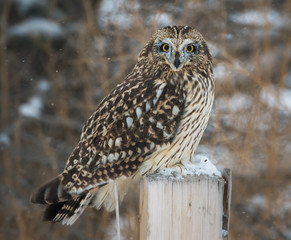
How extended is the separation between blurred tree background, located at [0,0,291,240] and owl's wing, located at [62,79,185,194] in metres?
1.99

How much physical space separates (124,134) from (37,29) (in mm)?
4227

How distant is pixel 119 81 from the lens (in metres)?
5.00

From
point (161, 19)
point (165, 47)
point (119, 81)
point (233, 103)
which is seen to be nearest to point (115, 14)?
point (161, 19)

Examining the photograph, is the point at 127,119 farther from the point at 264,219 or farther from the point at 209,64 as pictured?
the point at 264,219

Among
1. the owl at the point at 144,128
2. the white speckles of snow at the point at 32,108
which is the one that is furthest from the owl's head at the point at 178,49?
the white speckles of snow at the point at 32,108

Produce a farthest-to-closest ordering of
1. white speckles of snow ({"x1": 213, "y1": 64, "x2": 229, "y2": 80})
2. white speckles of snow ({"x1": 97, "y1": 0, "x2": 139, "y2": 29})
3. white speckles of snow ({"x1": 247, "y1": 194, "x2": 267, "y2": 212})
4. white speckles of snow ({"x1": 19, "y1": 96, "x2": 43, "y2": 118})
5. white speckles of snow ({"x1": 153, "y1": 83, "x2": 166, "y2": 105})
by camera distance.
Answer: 1. white speckles of snow ({"x1": 19, "y1": 96, "x2": 43, "y2": 118})
2. white speckles of snow ({"x1": 97, "y1": 0, "x2": 139, "y2": 29})
3. white speckles of snow ({"x1": 247, "y1": 194, "x2": 267, "y2": 212})
4. white speckles of snow ({"x1": 213, "y1": 64, "x2": 229, "y2": 80})
5. white speckles of snow ({"x1": 153, "y1": 83, "x2": 166, "y2": 105})

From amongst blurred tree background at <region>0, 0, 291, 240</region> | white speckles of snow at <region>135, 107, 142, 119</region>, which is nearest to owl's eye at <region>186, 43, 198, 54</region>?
white speckles of snow at <region>135, 107, 142, 119</region>

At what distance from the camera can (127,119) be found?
2.30 m

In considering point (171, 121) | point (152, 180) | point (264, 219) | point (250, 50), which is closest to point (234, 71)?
point (250, 50)

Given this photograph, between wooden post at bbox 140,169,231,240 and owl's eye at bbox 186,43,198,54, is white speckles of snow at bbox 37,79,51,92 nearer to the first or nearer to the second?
owl's eye at bbox 186,43,198,54

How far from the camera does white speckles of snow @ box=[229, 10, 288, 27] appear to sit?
17.9 ft

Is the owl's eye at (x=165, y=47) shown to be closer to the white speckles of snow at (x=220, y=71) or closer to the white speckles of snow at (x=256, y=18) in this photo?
the white speckles of snow at (x=220, y=71)

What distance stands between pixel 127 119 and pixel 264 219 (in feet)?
9.68

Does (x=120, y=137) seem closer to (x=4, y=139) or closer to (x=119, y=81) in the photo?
(x=119, y=81)
